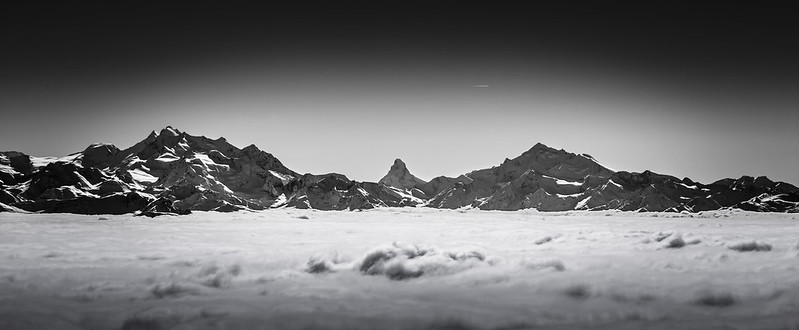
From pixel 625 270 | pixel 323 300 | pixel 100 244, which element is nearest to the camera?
pixel 323 300

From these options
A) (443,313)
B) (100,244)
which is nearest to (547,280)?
(443,313)

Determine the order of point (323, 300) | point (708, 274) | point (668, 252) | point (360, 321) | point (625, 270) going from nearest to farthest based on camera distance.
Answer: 1. point (360, 321)
2. point (323, 300)
3. point (708, 274)
4. point (625, 270)
5. point (668, 252)

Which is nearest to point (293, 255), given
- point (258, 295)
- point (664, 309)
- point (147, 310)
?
point (258, 295)

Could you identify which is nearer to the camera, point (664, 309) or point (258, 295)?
point (664, 309)

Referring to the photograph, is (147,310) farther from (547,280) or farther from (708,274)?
(708,274)

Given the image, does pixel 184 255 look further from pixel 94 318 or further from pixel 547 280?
pixel 547 280

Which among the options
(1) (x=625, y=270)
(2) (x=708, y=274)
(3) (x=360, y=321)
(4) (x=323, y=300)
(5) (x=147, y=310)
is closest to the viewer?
(3) (x=360, y=321)
